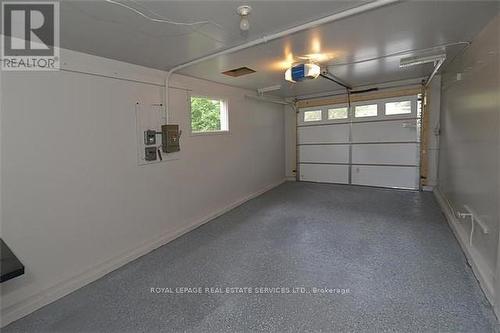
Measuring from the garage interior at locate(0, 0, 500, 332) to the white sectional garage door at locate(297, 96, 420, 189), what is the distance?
1.08 meters

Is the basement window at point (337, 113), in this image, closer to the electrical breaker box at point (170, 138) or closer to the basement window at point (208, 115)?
the basement window at point (208, 115)

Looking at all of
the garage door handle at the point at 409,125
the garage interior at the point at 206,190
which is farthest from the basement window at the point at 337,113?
the garage interior at the point at 206,190

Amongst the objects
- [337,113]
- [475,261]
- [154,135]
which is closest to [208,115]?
[154,135]

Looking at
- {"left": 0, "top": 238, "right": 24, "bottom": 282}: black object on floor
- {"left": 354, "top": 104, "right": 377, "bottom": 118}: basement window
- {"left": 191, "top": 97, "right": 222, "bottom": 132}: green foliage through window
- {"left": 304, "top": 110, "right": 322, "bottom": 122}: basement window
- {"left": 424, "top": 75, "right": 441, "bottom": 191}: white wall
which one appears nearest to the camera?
{"left": 0, "top": 238, "right": 24, "bottom": 282}: black object on floor

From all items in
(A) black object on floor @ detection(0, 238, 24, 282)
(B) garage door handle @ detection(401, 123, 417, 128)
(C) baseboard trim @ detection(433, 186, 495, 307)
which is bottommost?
(C) baseboard trim @ detection(433, 186, 495, 307)

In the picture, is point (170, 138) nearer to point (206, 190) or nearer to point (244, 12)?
point (206, 190)

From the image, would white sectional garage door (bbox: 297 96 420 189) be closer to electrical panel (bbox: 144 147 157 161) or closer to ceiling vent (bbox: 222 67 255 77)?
ceiling vent (bbox: 222 67 255 77)

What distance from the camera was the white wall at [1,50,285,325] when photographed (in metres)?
1.88

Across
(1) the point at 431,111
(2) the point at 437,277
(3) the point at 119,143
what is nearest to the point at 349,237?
(2) the point at 437,277

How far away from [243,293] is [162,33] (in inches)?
88.3

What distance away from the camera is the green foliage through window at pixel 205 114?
12.2 feet

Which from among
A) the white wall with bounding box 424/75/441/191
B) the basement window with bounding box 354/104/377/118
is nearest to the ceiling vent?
the basement window with bounding box 354/104/377/118
